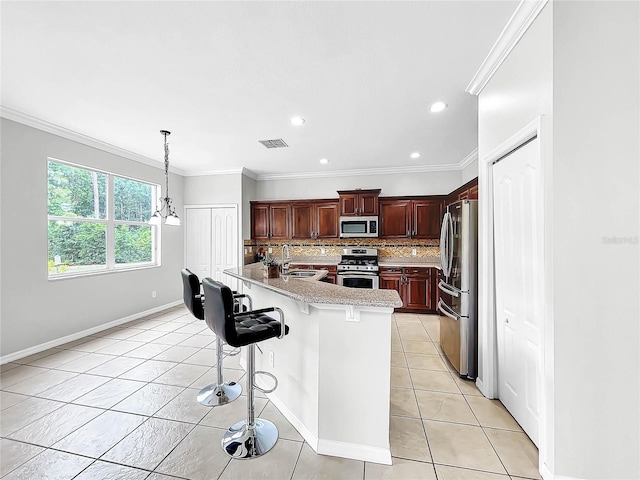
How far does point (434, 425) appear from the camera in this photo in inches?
81.0

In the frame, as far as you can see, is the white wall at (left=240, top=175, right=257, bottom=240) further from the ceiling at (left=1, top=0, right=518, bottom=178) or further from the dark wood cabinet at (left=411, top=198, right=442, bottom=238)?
the dark wood cabinet at (left=411, top=198, right=442, bottom=238)

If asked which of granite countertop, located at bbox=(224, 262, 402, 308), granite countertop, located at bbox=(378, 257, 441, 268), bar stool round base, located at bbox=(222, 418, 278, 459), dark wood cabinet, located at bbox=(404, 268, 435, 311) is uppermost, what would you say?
granite countertop, located at bbox=(224, 262, 402, 308)

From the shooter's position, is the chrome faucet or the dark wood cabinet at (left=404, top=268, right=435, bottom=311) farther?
the dark wood cabinet at (left=404, top=268, right=435, bottom=311)

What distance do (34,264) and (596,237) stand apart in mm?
5104

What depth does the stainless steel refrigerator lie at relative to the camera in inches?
101

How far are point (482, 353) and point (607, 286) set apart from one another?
1.28 metres

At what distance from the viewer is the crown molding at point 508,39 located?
5.39 ft

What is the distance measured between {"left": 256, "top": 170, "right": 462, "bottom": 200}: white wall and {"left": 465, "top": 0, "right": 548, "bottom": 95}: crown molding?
308 centimetres

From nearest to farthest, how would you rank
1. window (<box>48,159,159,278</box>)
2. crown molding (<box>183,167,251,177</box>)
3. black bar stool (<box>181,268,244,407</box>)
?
1. black bar stool (<box>181,268,244,407</box>)
2. window (<box>48,159,159,278</box>)
3. crown molding (<box>183,167,251,177</box>)

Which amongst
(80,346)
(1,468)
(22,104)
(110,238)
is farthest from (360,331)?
(110,238)

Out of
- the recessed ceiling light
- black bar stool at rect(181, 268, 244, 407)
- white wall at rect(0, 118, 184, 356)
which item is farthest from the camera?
white wall at rect(0, 118, 184, 356)

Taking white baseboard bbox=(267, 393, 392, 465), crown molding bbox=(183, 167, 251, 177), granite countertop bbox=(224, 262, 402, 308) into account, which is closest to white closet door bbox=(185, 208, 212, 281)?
crown molding bbox=(183, 167, 251, 177)

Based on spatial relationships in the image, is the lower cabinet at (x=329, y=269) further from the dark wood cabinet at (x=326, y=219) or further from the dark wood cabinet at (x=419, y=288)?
the dark wood cabinet at (x=419, y=288)

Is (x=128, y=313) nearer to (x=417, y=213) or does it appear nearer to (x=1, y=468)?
(x=1, y=468)
